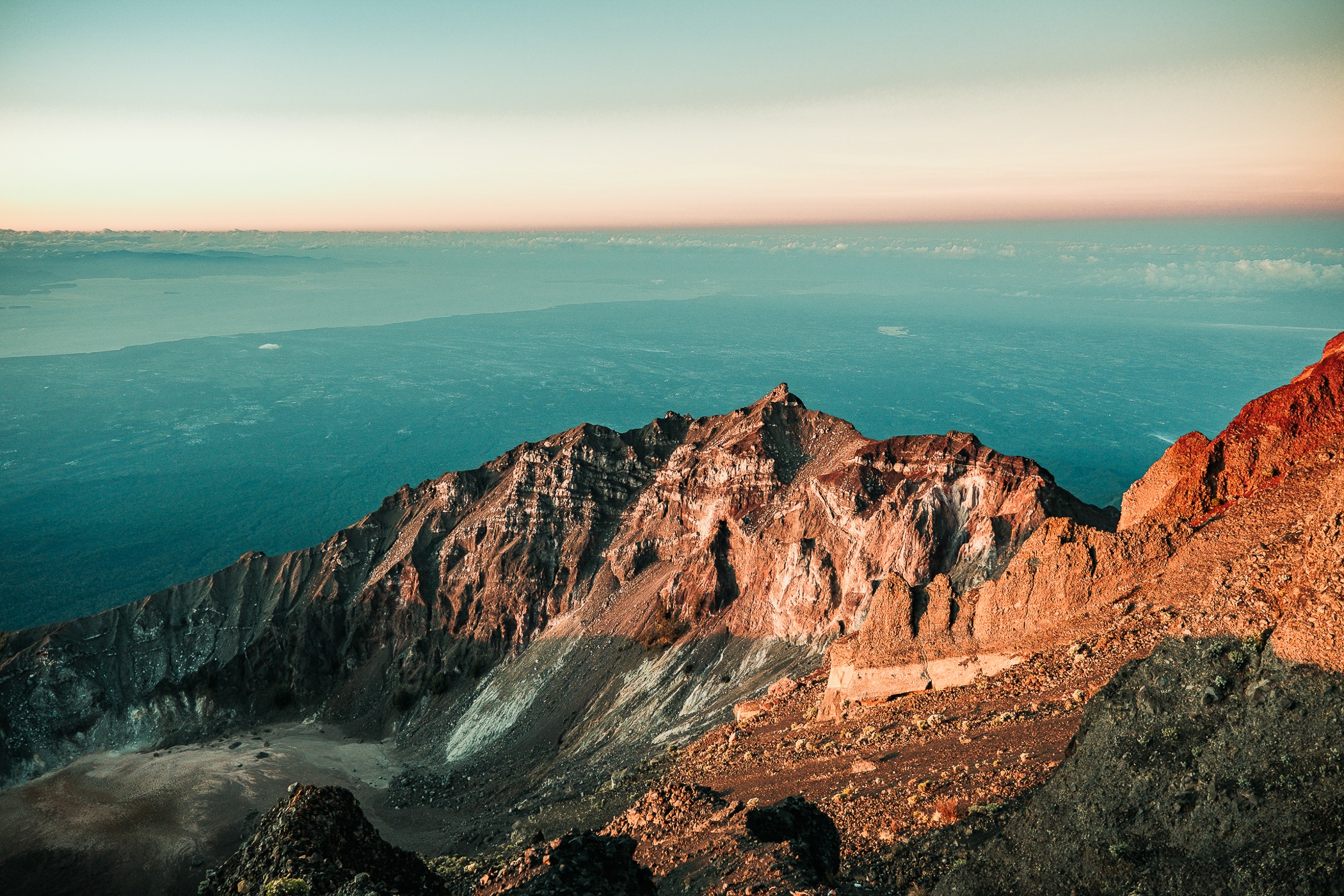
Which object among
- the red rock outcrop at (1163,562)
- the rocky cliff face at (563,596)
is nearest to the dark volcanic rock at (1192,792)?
the red rock outcrop at (1163,562)

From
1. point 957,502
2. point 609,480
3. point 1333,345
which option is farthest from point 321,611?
point 1333,345

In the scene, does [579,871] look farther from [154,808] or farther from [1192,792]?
[154,808]

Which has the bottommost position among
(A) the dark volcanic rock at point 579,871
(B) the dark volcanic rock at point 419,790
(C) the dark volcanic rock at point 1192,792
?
(B) the dark volcanic rock at point 419,790

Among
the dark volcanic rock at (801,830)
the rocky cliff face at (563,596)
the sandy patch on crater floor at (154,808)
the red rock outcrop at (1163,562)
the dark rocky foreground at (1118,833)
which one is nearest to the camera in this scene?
the dark rocky foreground at (1118,833)

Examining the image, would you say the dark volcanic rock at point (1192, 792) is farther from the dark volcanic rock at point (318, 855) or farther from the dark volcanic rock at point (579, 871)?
the dark volcanic rock at point (318, 855)

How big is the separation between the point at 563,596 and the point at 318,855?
64063 mm

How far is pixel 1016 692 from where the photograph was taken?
3023 centimetres

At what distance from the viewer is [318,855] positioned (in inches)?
848

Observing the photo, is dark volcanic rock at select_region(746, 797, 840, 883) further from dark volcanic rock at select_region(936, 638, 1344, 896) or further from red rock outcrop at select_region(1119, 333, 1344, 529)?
red rock outcrop at select_region(1119, 333, 1344, 529)

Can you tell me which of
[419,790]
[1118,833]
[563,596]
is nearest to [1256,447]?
[1118,833]

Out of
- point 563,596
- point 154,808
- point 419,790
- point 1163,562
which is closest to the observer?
point 1163,562

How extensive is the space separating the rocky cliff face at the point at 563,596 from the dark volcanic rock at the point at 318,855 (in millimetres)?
38263

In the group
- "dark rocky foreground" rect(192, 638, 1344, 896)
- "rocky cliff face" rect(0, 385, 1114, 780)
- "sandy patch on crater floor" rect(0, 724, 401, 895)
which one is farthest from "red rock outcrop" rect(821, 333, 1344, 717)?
"sandy patch on crater floor" rect(0, 724, 401, 895)

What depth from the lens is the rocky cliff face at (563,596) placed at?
68.0 metres
